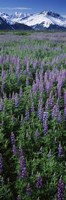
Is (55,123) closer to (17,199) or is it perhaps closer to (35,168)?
(35,168)

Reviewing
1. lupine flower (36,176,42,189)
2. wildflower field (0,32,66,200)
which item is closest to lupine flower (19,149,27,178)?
wildflower field (0,32,66,200)

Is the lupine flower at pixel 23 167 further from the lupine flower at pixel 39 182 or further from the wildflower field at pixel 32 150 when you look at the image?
the lupine flower at pixel 39 182

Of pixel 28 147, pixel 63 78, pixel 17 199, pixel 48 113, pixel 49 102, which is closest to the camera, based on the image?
pixel 17 199

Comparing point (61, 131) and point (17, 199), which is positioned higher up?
point (61, 131)

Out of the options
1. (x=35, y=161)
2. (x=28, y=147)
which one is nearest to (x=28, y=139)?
(x=28, y=147)

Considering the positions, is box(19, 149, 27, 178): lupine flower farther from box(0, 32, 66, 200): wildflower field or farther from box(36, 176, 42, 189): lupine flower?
box(36, 176, 42, 189): lupine flower

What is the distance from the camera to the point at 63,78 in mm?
7754

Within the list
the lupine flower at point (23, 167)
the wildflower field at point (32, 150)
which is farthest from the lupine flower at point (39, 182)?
the lupine flower at point (23, 167)

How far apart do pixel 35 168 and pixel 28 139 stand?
2.38ft

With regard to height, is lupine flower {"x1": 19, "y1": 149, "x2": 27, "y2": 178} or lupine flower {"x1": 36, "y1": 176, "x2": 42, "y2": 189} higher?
lupine flower {"x1": 19, "y1": 149, "x2": 27, "y2": 178}

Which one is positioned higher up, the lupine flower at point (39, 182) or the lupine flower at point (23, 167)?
the lupine flower at point (23, 167)

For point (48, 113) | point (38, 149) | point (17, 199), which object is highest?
point (48, 113)

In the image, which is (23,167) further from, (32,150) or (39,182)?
(32,150)

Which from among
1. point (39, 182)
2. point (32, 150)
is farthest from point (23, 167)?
point (32, 150)
